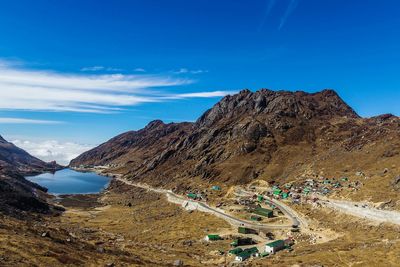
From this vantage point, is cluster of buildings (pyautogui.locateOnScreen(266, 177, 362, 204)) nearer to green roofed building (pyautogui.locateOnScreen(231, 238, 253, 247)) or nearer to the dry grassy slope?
the dry grassy slope

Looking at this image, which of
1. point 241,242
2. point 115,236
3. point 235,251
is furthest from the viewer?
point 115,236

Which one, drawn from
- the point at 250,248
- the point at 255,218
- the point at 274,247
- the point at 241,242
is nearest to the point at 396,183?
the point at 255,218

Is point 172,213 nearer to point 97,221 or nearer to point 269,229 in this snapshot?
point 97,221

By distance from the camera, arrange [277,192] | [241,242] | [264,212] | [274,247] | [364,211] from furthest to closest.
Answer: [277,192] < [264,212] < [364,211] < [241,242] < [274,247]

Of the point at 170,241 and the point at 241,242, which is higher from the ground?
the point at 241,242

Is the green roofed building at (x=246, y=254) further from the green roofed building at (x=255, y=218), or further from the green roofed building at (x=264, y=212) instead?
the green roofed building at (x=264, y=212)

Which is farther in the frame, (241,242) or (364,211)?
(364,211)

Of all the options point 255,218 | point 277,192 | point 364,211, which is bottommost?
point 255,218

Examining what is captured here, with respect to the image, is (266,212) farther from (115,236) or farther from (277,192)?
(115,236)

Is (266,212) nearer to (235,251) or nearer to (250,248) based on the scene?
(250,248)

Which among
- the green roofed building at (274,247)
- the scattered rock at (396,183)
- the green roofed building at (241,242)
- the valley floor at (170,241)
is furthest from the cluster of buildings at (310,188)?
the green roofed building at (274,247)

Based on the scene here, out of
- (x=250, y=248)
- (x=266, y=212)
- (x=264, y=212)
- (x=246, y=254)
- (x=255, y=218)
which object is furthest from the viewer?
(x=264, y=212)

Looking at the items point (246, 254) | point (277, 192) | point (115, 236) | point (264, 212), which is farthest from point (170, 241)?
point (277, 192)

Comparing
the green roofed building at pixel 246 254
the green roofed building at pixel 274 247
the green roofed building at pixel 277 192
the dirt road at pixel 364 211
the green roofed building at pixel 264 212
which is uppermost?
the green roofed building at pixel 277 192
